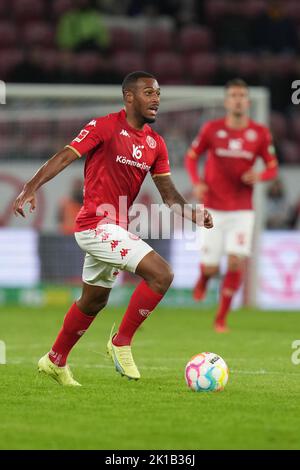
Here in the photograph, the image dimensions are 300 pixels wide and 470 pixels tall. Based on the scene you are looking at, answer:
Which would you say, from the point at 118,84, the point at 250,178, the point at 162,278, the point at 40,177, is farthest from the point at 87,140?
the point at 118,84

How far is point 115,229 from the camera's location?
7.52 meters


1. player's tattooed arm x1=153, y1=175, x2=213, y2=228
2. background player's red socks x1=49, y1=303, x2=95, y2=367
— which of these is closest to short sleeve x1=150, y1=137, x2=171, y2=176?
player's tattooed arm x1=153, y1=175, x2=213, y2=228

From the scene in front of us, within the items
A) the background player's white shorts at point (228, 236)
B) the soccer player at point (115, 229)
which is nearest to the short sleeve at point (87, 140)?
the soccer player at point (115, 229)

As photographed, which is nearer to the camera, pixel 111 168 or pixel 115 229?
pixel 115 229

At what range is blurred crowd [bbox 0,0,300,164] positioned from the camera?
20.3 m

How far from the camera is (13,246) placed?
16.1 m

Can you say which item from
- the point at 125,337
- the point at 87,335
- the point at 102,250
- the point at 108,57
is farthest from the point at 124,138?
the point at 108,57

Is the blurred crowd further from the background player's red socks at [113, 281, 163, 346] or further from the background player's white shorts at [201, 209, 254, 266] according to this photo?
the background player's red socks at [113, 281, 163, 346]

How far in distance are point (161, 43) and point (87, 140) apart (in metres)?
14.4

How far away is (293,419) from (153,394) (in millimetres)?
1241

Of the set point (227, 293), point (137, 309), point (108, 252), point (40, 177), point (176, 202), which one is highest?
point (40, 177)

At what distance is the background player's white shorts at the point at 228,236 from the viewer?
12.6m

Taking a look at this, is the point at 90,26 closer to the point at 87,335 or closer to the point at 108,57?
the point at 108,57

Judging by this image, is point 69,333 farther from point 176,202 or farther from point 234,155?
point 234,155
